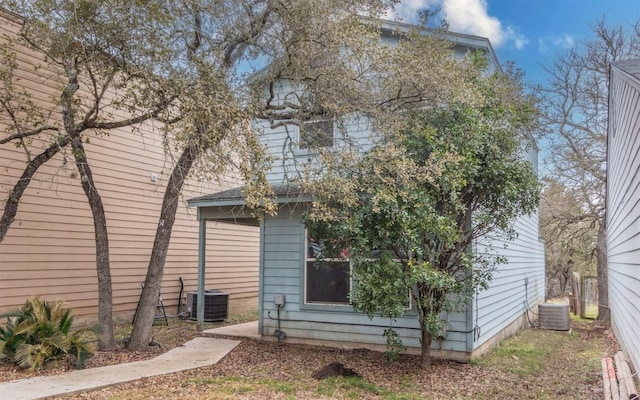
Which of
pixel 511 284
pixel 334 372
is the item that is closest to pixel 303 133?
pixel 334 372

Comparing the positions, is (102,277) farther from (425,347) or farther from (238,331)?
(425,347)

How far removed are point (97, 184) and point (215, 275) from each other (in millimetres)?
4043

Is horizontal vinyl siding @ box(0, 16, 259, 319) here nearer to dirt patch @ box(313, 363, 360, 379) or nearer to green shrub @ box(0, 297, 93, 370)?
green shrub @ box(0, 297, 93, 370)

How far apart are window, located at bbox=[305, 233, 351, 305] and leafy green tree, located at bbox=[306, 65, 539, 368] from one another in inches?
56.3

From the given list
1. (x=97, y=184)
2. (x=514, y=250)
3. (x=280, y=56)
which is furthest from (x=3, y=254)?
(x=514, y=250)

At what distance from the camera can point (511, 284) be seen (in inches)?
417

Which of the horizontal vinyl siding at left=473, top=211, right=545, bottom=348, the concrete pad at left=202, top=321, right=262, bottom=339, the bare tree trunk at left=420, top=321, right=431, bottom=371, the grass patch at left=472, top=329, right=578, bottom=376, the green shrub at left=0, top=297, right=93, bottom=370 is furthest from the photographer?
the concrete pad at left=202, top=321, right=262, bottom=339

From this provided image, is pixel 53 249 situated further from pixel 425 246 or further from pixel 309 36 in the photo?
Answer: pixel 425 246

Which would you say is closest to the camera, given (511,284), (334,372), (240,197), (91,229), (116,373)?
(116,373)

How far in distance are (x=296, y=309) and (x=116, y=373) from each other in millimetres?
3276

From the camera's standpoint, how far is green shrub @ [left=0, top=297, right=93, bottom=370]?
6090 mm

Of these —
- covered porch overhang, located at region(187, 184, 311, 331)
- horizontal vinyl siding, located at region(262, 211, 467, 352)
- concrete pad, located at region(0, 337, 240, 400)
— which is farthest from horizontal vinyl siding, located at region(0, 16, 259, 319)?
concrete pad, located at region(0, 337, 240, 400)

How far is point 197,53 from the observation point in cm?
677

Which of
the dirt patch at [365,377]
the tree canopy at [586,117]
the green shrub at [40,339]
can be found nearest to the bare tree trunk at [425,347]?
the dirt patch at [365,377]
